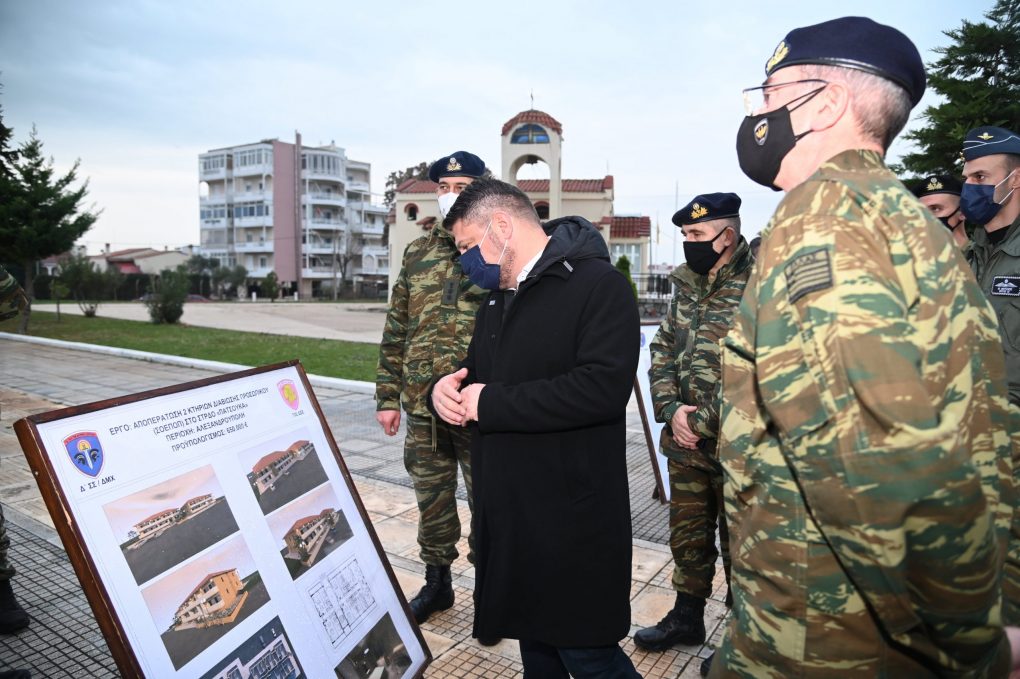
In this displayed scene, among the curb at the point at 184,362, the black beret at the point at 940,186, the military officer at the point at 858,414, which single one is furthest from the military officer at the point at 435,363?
the curb at the point at 184,362

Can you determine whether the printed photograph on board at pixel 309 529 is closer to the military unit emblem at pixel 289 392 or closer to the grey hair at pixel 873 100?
the military unit emblem at pixel 289 392

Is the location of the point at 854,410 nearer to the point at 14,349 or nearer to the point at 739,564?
the point at 739,564

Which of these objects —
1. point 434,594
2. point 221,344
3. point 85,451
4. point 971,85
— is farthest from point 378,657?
point 221,344

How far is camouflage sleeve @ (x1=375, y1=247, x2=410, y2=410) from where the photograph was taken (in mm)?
3279

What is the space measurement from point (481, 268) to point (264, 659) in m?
1.35

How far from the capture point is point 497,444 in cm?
203

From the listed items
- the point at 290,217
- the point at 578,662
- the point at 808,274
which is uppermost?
the point at 290,217

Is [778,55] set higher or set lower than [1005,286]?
higher

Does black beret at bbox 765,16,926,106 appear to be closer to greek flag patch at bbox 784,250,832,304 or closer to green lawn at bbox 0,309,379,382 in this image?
greek flag patch at bbox 784,250,832,304

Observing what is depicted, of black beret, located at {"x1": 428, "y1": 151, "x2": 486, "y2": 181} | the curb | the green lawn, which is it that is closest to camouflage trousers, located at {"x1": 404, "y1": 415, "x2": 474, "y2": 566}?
black beret, located at {"x1": 428, "y1": 151, "x2": 486, "y2": 181}

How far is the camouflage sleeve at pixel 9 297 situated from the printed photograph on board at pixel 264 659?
2726 mm

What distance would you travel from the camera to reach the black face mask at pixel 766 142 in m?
1.37

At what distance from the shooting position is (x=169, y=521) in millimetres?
1740

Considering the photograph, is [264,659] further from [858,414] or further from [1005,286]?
[1005,286]
